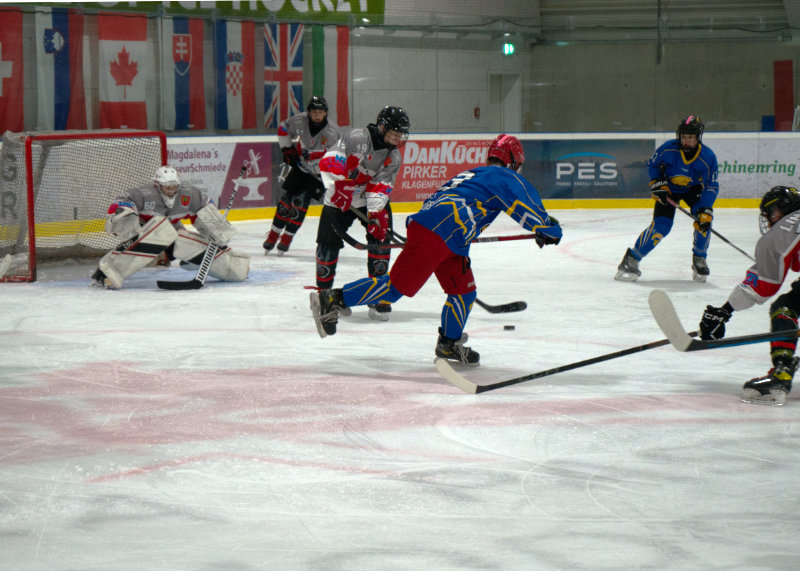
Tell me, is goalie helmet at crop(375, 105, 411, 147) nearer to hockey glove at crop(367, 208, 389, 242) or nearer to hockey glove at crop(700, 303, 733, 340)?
hockey glove at crop(367, 208, 389, 242)

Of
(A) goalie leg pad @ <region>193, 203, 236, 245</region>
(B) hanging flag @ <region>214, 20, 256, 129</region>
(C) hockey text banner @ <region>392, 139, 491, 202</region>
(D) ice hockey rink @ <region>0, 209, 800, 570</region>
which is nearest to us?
(D) ice hockey rink @ <region>0, 209, 800, 570</region>

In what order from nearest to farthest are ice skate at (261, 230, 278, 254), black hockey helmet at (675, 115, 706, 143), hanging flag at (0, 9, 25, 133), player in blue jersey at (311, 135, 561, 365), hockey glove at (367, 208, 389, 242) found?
player in blue jersey at (311, 135, 561, 365) < hockey glove at (367, 208, 389, 242) < black hockey helmet at (675, 115, 706, 143) < ice skate at (261, 230, 278, 254) < hanging flag at (0, 9, 25, 133)

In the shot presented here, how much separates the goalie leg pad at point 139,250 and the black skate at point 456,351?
8.50 feet

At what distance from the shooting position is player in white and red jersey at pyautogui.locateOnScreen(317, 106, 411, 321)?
5.50 m

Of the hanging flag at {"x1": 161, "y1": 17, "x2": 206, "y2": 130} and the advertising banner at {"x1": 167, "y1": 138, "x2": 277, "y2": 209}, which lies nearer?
the advertising banner at {"x1": 167, "y1": 138, "x2": 277, "y2": 209}

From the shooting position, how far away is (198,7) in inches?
447

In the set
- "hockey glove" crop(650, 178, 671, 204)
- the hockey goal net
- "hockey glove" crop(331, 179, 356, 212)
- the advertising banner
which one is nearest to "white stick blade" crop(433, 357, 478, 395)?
"hockey glove" crop(331, 179, 356, 212)

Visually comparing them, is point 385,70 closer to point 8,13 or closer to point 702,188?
point 8,13

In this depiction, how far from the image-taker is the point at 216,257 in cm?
655

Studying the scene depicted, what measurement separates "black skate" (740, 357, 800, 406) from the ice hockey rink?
61mm

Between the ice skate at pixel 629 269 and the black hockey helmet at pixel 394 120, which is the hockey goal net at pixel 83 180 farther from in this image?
the ice skate at pixel 629 269

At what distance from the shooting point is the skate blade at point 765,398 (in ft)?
12.2

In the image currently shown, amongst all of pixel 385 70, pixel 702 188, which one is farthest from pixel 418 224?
pixel 385 70

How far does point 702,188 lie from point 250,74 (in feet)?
19.0
